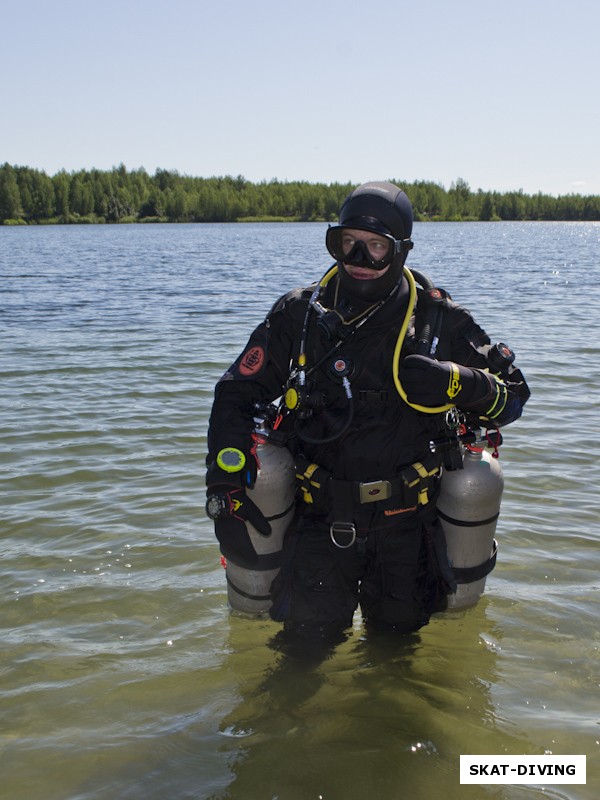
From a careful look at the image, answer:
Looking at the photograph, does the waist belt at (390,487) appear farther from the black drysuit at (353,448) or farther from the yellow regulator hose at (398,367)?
the yellow regulator hose at (398,367)

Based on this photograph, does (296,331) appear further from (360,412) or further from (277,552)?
(277,552)

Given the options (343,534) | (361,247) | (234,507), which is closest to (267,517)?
(234,507)

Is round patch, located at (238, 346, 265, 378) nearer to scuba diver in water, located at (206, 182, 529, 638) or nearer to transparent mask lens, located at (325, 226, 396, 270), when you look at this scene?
scuba diver in water, located at (206, 182, 529, 638)

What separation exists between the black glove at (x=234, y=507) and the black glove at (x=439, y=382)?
2.82ft

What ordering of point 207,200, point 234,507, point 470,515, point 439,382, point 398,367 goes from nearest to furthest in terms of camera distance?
point 439,382 → point 398,367 → point 234,507 → point 470,515 → point 207,200

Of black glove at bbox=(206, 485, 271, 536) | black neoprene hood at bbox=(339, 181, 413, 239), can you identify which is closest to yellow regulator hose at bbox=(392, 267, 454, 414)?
black neoprene hood at bbox=(339, 181, 413, 239)

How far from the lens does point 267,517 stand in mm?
3561

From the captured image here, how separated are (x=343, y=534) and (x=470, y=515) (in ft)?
2.01

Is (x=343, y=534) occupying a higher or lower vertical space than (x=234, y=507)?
lower

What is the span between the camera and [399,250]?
3455mm

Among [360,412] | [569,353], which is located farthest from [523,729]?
[569,353]

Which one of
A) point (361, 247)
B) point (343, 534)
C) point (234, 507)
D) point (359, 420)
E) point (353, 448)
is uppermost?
point (361, 247)

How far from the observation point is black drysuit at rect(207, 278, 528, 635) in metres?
3.50

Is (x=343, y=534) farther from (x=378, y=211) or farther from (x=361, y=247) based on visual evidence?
(x=378, y=211)
